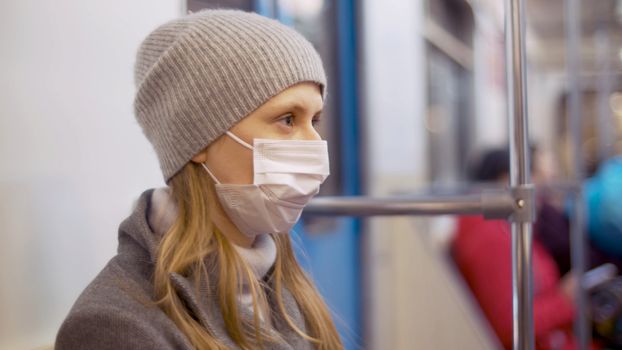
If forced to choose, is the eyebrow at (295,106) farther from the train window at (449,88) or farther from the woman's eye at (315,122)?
the train window at (449,88)

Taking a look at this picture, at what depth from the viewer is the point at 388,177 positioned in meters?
2.88

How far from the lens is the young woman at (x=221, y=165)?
0.85m

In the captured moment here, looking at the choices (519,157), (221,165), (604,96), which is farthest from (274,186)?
(604,96)

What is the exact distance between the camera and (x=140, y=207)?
2.92 ft

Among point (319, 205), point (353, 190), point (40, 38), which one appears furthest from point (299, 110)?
point (353, 190)

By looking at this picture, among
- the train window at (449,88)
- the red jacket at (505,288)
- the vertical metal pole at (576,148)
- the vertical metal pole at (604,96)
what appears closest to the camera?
the vertical metal pole at (576,148)

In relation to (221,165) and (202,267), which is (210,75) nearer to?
(221,165)

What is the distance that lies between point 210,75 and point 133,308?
301mm

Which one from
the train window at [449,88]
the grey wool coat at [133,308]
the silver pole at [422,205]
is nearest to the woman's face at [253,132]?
the grey wool coat at [133,308]

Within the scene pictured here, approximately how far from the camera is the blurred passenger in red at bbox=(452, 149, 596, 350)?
223 cm

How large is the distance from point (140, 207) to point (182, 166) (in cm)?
8

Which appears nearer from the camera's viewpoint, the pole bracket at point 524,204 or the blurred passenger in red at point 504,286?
the pole bracket at point 524,204

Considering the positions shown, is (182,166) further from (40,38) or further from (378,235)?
(378,235)

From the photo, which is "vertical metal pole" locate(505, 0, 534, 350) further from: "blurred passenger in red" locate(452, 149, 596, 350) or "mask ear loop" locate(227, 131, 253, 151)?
"blurred passenger in red" locate(452, 149, 596, 350)
